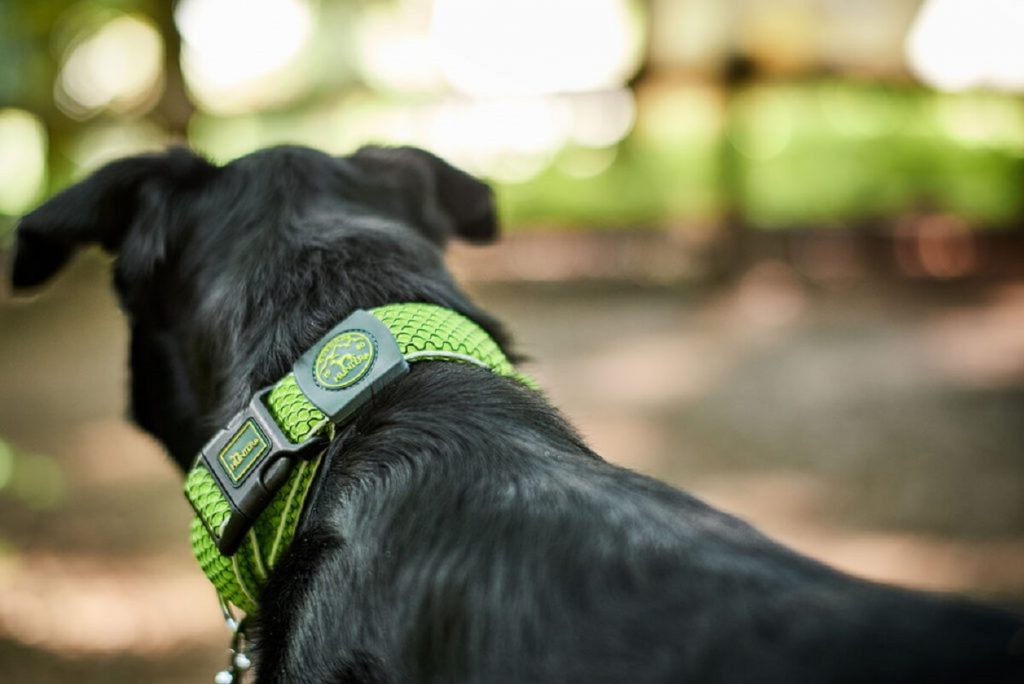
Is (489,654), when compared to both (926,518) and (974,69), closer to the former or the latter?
(926,518)

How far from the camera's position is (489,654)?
1.15m

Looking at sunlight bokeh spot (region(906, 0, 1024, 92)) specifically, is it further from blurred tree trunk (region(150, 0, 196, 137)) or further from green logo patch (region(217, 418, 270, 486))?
green logo patch (region(217, 418, 270, 486))

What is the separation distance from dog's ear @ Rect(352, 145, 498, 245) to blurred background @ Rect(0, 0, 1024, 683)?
77.9 inches

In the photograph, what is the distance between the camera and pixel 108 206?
195 centimetres

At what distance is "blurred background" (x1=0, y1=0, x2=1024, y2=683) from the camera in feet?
14.1

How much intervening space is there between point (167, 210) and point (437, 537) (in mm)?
1036

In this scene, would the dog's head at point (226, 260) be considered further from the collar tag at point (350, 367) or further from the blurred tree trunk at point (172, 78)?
the blurred tree trunk at point (172, 78)

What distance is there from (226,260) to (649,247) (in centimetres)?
782

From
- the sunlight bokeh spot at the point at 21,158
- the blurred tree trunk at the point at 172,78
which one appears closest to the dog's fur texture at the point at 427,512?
the blurred tree trunk at the point at 172,78

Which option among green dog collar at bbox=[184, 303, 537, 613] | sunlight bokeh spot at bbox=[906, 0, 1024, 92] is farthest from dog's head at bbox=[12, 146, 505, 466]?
sunlight bokeh spot at bbox=[906, 0, 1024, 92]

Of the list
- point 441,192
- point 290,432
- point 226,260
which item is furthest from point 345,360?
point 441,192

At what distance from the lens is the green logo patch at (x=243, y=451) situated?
148 cm

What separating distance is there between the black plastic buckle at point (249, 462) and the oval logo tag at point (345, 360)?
0.09 m

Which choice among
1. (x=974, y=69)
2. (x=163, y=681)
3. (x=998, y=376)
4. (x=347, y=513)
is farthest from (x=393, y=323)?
(x=974, y=69)
